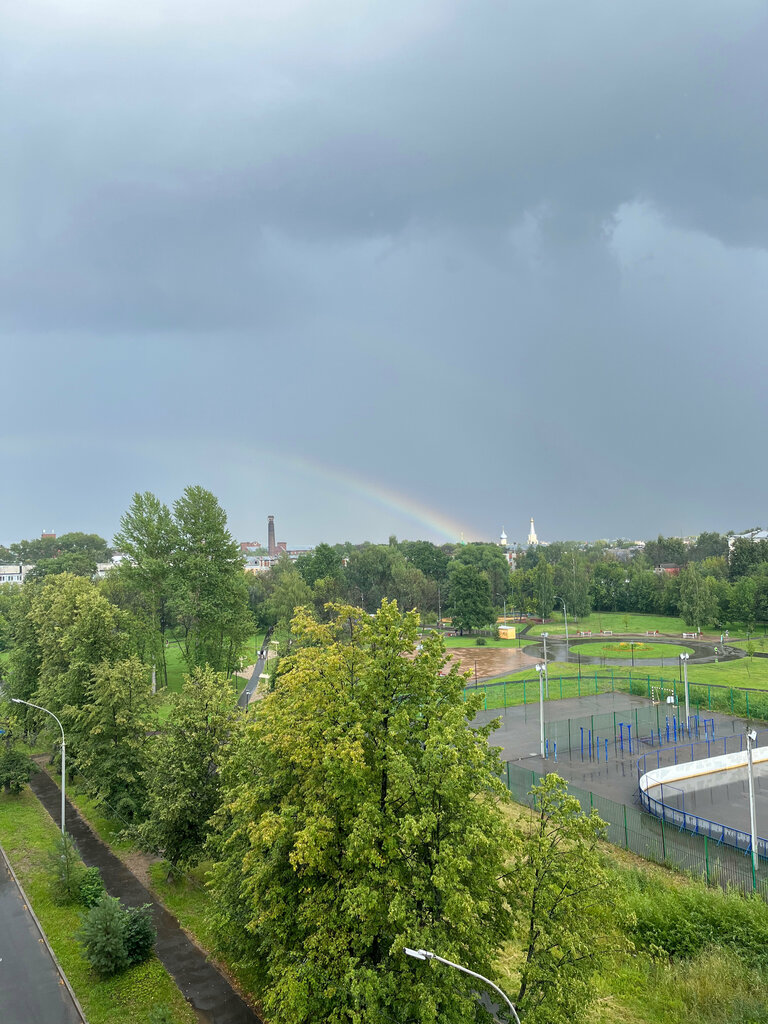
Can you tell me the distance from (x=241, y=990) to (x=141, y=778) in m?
12.1

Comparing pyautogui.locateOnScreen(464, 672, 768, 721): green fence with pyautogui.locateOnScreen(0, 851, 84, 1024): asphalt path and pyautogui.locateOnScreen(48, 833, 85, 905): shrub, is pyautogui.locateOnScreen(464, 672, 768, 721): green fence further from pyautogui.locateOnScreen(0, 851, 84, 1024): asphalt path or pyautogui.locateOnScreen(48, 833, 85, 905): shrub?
pyautogui.locateOnScreen(0, 851, 84, 1024): asphalt path

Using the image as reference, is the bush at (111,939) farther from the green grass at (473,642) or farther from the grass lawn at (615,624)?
the grass lawn at (615,624)

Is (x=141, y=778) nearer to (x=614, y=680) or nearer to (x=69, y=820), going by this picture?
(x=69, y=820)

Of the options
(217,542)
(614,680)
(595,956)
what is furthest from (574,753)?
(217,542)

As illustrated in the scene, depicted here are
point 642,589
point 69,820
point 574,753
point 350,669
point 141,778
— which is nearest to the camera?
point 350,669

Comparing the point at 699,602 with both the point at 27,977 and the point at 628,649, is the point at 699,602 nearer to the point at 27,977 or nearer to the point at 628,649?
the point at 628,649

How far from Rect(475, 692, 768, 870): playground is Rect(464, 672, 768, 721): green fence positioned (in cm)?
118

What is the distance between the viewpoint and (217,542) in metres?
52.4

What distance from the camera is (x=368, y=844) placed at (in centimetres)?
1279

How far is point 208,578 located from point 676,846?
126ft

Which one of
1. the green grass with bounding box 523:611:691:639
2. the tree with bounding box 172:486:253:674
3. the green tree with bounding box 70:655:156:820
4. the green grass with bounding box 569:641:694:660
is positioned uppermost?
the tree with bounding box 172:486:253:674

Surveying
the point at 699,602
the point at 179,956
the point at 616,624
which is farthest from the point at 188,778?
the point at 616,624

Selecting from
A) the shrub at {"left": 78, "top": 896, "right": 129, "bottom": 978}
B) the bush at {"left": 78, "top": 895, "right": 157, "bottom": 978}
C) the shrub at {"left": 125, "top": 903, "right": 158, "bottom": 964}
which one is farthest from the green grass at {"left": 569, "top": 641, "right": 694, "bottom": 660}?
→ the shrub at {"left": 78, "top": 896, "right": 129, "bottom": 978}

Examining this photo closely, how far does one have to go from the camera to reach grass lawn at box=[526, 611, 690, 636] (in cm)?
9975
